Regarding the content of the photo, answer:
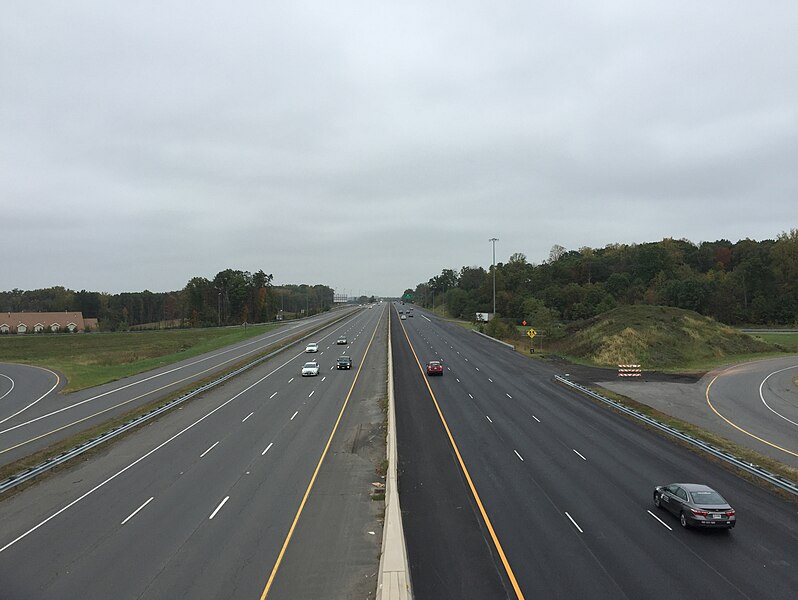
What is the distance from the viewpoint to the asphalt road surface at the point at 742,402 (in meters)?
26.9

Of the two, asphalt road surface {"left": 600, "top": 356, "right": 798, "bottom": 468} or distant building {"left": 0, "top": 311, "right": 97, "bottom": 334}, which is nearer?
asphalt road surface {"left": 600, "top": 356, "right": 798, "bottom": 468}

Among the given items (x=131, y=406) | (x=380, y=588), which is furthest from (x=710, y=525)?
(x=131, y=406)

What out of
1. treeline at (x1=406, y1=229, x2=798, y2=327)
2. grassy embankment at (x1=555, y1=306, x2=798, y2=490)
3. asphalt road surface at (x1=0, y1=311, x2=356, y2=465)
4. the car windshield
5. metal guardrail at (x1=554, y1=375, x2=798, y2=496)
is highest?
treeline at (x1=406, y1=229, x2=798, y2=327)

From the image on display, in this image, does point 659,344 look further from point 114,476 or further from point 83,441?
point 83,441

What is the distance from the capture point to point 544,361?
5700 centimetres

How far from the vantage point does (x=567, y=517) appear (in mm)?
16875

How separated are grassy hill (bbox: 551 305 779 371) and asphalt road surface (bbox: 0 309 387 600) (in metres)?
36.4

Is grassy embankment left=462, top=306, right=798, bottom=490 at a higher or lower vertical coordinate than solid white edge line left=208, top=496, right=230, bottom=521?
higher

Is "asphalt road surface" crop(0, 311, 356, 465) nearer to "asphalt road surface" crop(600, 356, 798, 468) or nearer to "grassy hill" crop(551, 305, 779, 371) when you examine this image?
"asphalt road surface" crop(600, 356, 798, 468)

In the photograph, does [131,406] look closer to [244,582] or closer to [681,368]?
[244,582]

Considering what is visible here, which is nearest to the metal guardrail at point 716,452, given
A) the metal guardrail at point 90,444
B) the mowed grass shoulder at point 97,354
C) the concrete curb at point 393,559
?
the concrete curb at point 393,559

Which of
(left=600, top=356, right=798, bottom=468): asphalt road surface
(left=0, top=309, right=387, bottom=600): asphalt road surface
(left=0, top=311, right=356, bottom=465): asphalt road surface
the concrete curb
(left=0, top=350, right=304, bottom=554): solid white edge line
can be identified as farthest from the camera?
(left=0, top=311, right=356, bottom=465): asphalt road surface

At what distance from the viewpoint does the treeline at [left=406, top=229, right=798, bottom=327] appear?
348ft

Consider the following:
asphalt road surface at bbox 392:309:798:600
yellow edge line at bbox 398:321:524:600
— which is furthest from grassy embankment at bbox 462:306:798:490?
yellow edge line at bbox 398:321:524:600
